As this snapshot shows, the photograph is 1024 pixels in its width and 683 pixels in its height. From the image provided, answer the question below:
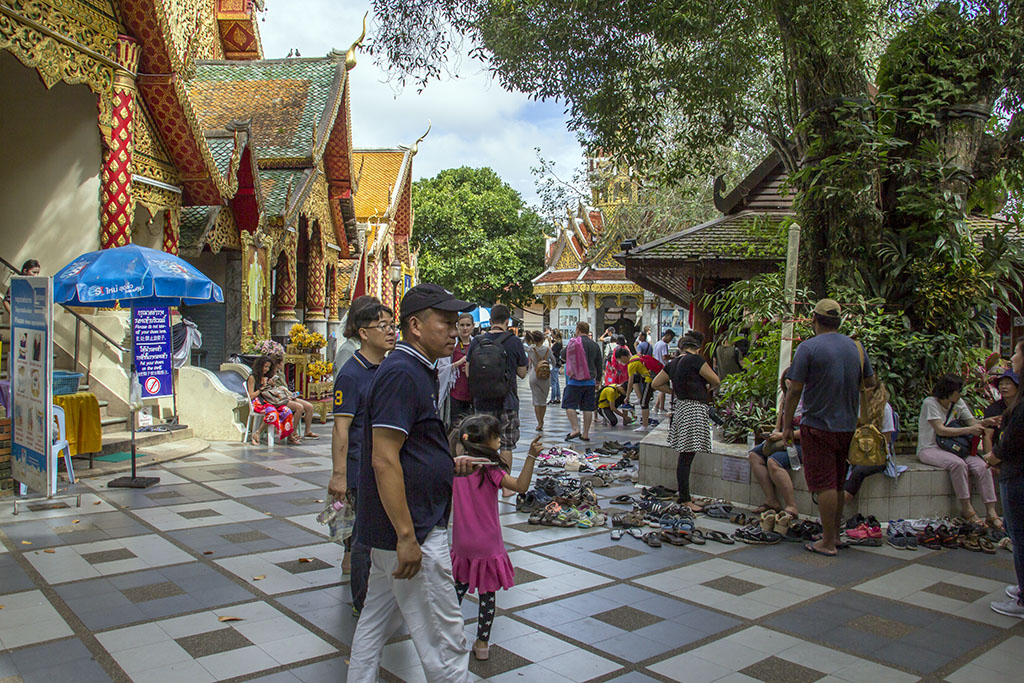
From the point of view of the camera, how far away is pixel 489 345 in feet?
23.8

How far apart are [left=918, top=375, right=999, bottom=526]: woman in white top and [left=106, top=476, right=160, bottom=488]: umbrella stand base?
7.17 m

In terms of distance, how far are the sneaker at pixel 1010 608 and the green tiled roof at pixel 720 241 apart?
6.65 m

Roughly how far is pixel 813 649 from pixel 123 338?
30.4 ft

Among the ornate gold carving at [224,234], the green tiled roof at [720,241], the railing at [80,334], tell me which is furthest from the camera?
the ornate gold carving at [224,234]

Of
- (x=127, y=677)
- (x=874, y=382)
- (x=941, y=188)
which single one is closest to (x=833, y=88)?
(x=941, y=188)

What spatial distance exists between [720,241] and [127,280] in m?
8.59

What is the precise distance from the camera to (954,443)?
22.6 feet

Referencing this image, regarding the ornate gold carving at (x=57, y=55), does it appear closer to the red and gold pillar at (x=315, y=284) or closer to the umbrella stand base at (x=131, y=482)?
the umbrella stand base at (x=131, y=482)

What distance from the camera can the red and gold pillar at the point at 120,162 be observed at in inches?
399

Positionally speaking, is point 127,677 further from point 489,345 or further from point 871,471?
point 871,471

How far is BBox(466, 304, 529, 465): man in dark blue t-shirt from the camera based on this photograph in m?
7.43

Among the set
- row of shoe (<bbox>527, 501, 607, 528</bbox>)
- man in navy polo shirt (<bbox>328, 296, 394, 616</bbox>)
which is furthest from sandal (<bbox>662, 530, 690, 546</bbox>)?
man in navy polo shirt (<bbox>328, 296, 394, 616</bbox>)

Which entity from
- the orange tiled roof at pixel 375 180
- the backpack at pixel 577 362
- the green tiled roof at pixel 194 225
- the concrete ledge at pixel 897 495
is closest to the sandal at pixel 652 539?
the concrete ledge at pixel 897 495

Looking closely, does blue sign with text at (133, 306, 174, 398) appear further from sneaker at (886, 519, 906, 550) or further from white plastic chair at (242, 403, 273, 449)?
sneaker at (886, 519, 906, 550)
